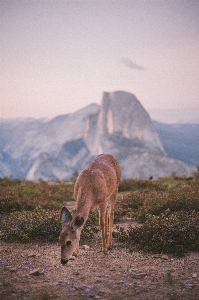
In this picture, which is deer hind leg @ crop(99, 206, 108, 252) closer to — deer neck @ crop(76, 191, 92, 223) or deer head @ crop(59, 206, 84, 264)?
deer neck @ crop(76, 191, 92, 223)

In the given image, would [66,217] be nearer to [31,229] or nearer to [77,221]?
[77,221]

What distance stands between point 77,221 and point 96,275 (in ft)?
3.76

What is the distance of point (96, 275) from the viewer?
21.2 ft

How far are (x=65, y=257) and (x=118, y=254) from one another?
179 centimetres

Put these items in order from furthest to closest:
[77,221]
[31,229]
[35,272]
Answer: [31,229] < [77,221] < [35,272]

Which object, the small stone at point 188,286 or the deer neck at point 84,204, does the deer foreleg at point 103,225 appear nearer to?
the deer neck at point 84,204

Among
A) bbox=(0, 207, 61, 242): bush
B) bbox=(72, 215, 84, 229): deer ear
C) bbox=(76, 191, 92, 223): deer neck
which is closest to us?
bbox=(72, 215, 84, 229): deer ear

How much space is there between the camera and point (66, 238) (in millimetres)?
6648

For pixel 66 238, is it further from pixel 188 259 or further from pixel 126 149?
pixel 126 149

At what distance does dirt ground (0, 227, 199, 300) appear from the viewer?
18.0 feet

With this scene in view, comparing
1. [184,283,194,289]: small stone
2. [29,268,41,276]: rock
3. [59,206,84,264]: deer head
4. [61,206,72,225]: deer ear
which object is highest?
[61,206,72,225]: deer ear

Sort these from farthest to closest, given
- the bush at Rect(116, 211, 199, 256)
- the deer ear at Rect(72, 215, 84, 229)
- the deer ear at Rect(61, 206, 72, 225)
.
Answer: the bush at Rect(116, 211, 199, 256) → the deer ear at Rect(61, 206, 72, 225) → the deer ear at Rect(72, 215, 84, 229)

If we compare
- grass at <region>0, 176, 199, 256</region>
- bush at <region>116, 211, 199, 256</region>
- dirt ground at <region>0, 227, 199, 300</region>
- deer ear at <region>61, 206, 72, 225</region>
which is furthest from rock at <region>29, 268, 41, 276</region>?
bush at <region>116, 211, 199, 256</region>

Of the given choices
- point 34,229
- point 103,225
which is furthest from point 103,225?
point 34,229
